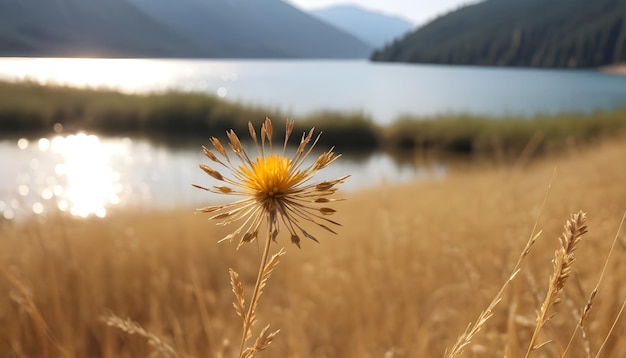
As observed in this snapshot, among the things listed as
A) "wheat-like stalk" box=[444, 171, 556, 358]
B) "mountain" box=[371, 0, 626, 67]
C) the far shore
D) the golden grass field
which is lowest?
the golden grass field

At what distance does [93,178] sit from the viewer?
8391 millimetres

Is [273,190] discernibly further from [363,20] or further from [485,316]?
[363,20]

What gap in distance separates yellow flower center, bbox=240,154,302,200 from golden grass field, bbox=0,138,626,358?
66cm

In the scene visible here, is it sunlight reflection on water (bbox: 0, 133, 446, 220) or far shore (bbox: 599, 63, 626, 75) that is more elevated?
far shore (bbox: 599, 63, 626, 75)

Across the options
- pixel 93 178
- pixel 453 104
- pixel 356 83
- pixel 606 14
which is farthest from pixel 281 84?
pixel 606 14

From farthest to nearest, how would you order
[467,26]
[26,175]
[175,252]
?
1. [467,26]
2. [26,175]
3. [175,252]

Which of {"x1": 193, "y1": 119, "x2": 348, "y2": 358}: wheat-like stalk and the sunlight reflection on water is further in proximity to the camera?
the sunlight reflection on water

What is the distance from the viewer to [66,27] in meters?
18.2

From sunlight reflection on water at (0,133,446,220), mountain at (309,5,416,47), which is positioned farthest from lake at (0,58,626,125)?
mountain at (309,5,416,47)

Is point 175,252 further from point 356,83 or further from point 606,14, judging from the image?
point 606,14

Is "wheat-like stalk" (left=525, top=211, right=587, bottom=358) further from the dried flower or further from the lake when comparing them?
the lake

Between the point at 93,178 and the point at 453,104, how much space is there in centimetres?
1216

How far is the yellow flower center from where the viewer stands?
281mm

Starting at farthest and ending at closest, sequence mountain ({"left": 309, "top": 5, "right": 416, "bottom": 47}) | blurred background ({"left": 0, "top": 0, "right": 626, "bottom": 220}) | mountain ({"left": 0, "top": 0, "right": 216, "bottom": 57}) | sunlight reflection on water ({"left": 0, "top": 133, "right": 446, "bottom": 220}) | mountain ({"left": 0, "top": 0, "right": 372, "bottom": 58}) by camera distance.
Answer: mountain ({"left": 309, "top": 5, "right": 416, "bottom": 47}) → mountain ({"left": 0, "top": 0, "right": 372, "bottom": 58}) → mountain ({"left": 0, "top": 0, "right": 216, "bottom": 57}) → blurred background ({"left": 0, "top": 0, "right": 626, "bottom": 220}) → sunlight reflection on water ({"left": 0, "top": 133, "right": 446, "bottom": 220})
